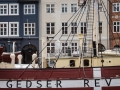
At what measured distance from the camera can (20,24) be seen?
32.3 metres

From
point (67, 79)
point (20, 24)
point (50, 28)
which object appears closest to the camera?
point (67, 79)

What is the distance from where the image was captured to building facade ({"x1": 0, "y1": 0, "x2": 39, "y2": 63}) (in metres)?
32.1

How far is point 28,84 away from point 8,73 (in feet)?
2.71

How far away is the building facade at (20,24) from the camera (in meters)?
32.1

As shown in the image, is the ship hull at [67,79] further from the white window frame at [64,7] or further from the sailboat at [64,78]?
the white window frame at [64,7]

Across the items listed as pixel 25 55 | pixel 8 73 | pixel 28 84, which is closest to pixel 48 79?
pixel 28 84

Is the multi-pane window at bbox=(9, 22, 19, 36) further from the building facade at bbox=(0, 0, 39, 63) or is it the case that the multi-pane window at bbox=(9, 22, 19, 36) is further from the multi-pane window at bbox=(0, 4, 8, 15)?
the multi-pane window at bbox=(0, 4, 8, 15)

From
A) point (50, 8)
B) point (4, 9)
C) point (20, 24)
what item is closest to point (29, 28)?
point (20, 24)

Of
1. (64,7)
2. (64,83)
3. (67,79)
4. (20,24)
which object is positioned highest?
(64,7)

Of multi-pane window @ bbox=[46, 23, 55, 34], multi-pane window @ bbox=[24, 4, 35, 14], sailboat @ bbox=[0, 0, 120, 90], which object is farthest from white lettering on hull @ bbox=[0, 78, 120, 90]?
multi-pane window @ bbox=[24, 4, 35, 14]

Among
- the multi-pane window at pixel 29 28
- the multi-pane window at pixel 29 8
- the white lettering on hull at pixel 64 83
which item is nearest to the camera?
the white lettering on hull at pixel 64 83

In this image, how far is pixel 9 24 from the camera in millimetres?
32344

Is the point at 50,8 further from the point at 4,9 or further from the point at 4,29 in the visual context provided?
the point at 4,29

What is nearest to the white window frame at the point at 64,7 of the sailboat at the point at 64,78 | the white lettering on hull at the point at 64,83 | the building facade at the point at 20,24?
the building facade at the point at 20,24
